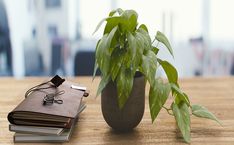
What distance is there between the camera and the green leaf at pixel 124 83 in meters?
1.16

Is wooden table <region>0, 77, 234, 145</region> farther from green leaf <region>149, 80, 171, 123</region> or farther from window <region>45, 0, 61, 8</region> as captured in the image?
window <region>45, 0, 61, 8</region>

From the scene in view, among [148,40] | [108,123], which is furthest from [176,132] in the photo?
[148,40]

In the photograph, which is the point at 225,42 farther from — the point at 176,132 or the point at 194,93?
the point at 176,132

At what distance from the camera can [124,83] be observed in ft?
3.82

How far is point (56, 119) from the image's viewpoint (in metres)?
1.20

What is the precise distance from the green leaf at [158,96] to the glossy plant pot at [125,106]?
0.24 ft

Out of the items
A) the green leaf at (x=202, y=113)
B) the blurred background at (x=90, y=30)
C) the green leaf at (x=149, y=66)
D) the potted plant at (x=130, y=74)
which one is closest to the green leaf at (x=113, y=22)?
the potted plant at (x=130, y=74)

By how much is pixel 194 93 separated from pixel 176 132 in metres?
0.62

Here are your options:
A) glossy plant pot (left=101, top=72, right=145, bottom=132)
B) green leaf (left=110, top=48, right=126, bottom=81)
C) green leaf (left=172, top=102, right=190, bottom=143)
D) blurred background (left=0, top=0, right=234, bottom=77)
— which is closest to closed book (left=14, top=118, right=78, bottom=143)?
glossy plant pot (left=101, top=72, right=145, bottom=132)

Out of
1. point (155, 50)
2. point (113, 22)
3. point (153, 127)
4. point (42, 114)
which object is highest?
point (113, 22)

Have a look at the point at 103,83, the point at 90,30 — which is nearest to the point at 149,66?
the point at 103,83

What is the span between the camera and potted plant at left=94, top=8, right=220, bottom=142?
3.78 ft

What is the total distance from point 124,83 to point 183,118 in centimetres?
28

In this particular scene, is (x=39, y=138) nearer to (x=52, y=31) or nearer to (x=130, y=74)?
(x=130, y=74)
